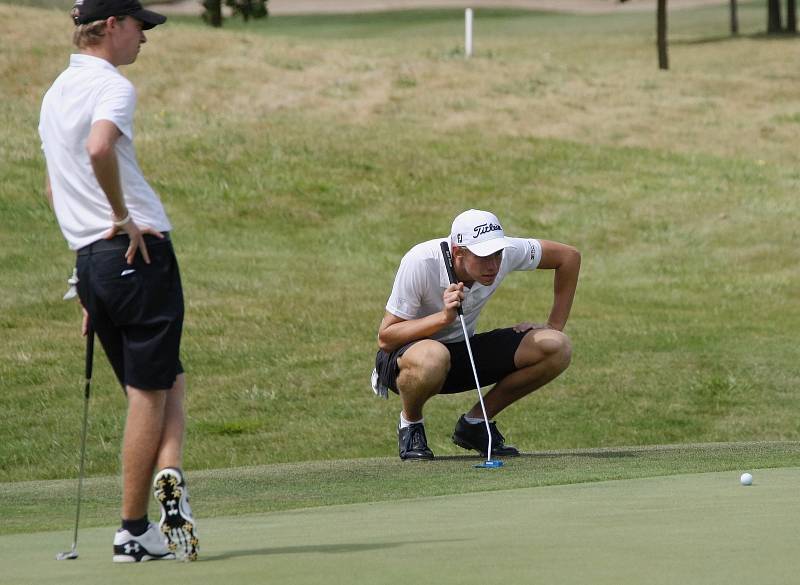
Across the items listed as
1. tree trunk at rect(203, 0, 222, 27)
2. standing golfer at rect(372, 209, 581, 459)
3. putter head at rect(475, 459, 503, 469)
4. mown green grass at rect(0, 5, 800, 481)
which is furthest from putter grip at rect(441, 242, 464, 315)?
tree trunk at rect(203, 0, 222, 27)

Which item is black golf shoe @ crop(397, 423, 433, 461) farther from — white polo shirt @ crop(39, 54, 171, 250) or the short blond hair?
the short blond hair

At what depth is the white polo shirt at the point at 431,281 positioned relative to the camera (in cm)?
793

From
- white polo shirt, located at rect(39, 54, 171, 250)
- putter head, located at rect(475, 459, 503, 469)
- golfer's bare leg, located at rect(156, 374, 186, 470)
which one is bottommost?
putter head, located at rect(475, 459, 503, 469)

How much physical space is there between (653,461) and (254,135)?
18.7 metres

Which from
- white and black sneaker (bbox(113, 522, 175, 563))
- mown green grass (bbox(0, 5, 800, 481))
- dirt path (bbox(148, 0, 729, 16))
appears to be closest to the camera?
white and black sneaker (bbox(113, 522, 175, 563))

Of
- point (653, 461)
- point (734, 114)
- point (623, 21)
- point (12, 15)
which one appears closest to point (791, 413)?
point (653, 461)

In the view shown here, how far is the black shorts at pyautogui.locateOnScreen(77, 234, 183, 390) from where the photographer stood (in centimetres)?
472

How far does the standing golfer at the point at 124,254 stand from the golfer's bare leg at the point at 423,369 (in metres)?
3.21

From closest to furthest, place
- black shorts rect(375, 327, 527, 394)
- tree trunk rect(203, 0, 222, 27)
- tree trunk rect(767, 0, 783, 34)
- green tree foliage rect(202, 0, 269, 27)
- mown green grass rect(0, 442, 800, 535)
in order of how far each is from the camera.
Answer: mown green grass rect(0, 442, 800, 535), black shorts rect(375, 327, 527, 394), tree trunk rect(767, 0, 783, 34), tree trunk rect(203, 0, 222, 27), green tree foliage rect(202, 0, 269, 27)

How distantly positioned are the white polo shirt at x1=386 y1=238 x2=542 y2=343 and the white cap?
0.38 m

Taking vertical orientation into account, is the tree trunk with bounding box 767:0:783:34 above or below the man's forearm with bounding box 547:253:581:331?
below

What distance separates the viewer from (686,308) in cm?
1784

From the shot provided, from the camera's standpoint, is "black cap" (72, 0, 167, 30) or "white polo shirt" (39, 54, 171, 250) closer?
"white polo shirt" (39, 54, 171, 250)

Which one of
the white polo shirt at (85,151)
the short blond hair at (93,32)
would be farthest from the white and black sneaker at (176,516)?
the short blond hair at (93,32)
